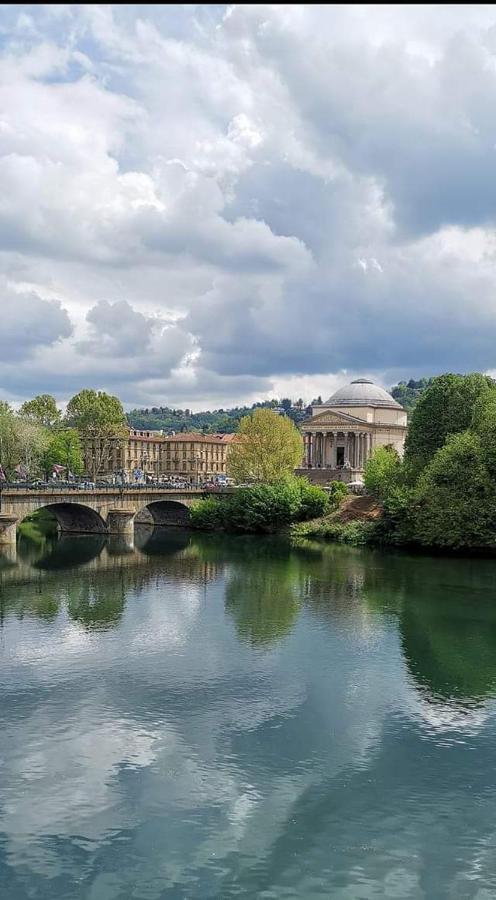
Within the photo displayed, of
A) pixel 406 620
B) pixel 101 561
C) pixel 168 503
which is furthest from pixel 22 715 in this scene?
pixel 168 503

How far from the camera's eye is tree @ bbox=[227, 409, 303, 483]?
334ft

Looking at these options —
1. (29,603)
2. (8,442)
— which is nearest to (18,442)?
(8,442)

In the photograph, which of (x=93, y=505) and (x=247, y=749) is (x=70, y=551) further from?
(x=247, y=749)

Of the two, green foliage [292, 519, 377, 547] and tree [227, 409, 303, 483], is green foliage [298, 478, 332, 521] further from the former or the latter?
tree [227, 409, 303, 483]

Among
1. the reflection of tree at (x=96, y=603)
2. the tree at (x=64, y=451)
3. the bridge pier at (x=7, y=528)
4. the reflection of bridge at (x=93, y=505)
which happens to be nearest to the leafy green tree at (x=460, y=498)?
the reflection of tree at (x=96, y=603)

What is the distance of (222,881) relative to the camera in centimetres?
1858

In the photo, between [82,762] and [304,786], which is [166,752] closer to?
[82,762]

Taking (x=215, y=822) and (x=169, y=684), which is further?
(x=169, y=684)

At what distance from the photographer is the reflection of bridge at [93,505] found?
Result: 259 feet

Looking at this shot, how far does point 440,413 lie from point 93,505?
38942 mm

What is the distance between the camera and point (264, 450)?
10194 centimetres

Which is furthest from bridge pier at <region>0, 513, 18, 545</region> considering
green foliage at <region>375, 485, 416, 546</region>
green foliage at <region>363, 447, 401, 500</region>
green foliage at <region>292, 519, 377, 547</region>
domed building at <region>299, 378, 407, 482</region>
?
domed building at <region>299, 378, 407, 482</region>

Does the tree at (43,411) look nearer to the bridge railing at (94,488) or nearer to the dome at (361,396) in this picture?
the bridge railing at (94,488)

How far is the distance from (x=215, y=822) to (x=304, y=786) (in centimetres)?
324
